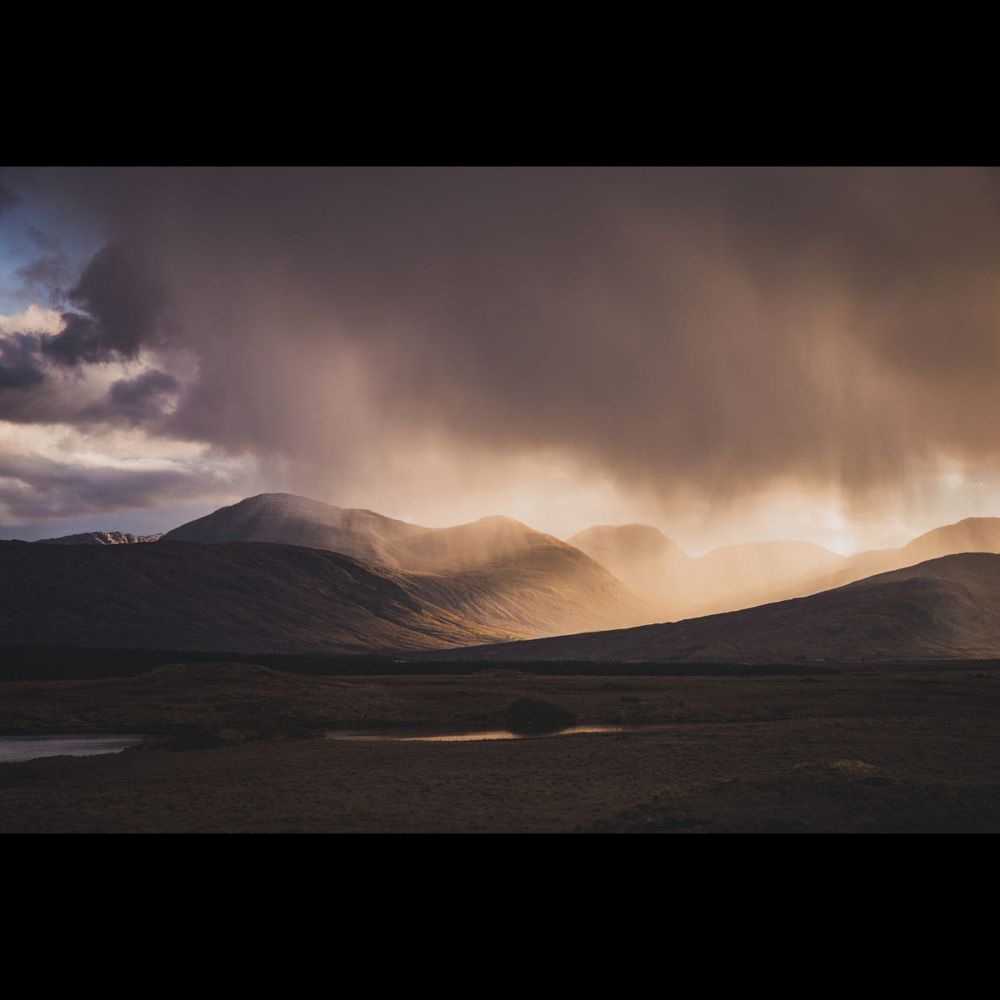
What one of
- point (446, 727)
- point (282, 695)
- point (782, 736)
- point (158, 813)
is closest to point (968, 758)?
point (782, 736)

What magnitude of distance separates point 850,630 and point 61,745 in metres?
131

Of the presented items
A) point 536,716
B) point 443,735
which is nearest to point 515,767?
point 443,735

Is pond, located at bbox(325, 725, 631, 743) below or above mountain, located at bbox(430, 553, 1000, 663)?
below

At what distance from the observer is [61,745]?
151 ft

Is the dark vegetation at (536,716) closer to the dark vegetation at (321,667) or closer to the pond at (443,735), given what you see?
the pond at (443,735)

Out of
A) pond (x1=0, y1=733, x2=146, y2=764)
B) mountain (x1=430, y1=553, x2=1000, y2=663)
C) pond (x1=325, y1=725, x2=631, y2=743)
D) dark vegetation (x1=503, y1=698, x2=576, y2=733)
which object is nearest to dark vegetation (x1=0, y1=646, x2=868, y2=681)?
mountain (x1=430, y1=553, x2=1000, y2=663)

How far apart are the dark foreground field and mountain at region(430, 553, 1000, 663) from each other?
2974 inches

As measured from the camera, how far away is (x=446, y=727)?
53906 millimetres

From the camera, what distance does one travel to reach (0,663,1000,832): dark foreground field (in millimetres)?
27203

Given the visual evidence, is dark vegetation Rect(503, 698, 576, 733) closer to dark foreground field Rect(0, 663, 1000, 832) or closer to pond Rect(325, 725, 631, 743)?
dark foreground field Rect(0, 663, 1000, 832)

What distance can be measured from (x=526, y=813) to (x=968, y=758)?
21.3 metres
